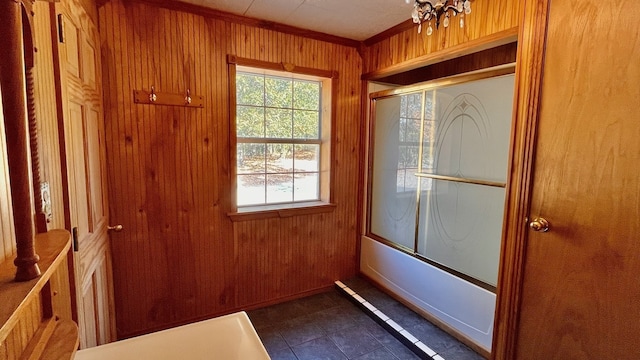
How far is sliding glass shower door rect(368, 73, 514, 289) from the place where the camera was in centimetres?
200

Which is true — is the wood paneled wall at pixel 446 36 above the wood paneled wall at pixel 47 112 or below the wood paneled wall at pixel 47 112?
above

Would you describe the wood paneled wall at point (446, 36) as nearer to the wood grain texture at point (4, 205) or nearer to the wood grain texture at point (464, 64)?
the wood grain texture at point (464, 64)

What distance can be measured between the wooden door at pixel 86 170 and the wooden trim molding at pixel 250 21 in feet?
1.71

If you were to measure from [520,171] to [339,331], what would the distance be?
1671 millimetres

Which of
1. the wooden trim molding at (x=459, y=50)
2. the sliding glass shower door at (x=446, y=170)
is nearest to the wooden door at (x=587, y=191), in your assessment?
the wooden trim molding at (x=459, y=50)

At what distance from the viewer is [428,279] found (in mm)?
2434

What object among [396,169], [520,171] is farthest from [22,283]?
[396,169]

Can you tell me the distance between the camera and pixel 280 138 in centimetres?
268

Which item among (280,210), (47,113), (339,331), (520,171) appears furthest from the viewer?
(280,210)

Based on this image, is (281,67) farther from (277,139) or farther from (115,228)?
(115,228)

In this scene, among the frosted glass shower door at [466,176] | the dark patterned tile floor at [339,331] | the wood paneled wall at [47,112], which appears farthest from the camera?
the dark patterned tile floor at [339,331]

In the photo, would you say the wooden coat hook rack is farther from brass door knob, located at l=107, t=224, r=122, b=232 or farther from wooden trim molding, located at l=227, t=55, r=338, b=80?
brass door knob, located at l=107, t=224, r=122, b=232

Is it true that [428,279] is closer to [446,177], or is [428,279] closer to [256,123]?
[446,177]

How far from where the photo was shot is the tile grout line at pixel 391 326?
204 centimetres
